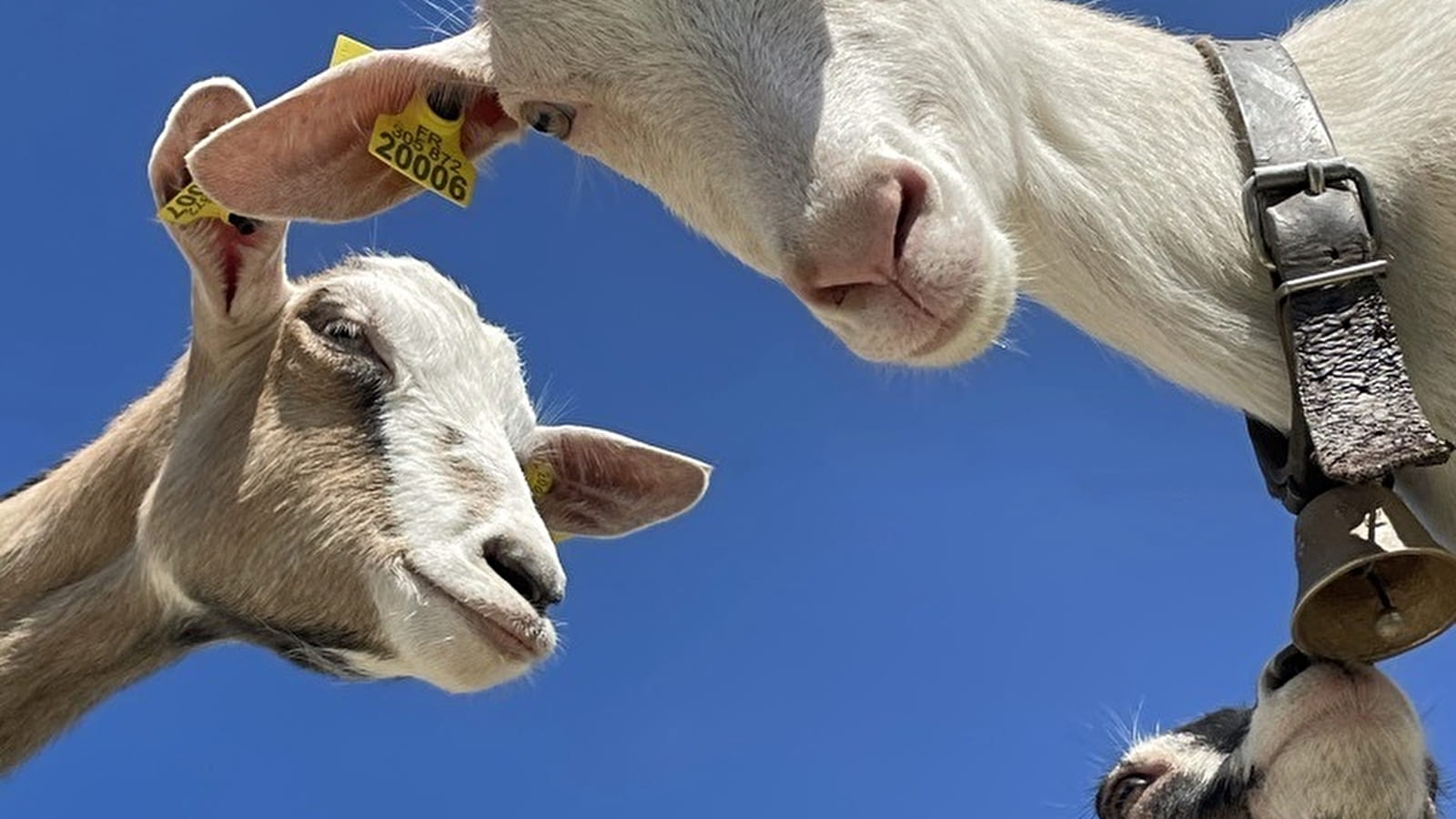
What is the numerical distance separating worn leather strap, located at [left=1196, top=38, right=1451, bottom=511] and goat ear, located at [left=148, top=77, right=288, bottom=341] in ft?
6.59

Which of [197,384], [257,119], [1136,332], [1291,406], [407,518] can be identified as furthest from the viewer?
[197,384]

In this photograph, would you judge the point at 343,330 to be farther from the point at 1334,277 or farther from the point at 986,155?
the point at 1334,277

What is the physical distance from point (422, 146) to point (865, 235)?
38.6 inches

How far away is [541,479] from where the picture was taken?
3.48 meters

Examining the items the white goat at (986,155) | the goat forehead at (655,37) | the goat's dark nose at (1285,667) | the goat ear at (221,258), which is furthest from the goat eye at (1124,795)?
the goat ear at (221,258)

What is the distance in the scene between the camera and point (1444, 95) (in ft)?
6.23

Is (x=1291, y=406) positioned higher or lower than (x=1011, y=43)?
lower

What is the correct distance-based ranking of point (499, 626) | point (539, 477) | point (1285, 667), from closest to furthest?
point (1285, 667)
point (499, 626)
point (539, 477)

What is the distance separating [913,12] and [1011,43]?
0.17m

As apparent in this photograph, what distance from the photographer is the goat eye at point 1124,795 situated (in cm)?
280

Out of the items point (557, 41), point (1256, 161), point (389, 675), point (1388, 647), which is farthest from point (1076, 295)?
point (389, 675)

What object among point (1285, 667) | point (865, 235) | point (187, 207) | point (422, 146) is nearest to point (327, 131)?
point (422, 146)

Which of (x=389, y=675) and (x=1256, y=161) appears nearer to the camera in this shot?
(x=1256, y=161)

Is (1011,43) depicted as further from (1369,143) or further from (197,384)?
(197,384)
